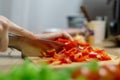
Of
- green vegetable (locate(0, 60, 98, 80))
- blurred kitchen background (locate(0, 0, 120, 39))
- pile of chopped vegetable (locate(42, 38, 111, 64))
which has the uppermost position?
blurred kitchen background (locate(0, 0, 120, 39))

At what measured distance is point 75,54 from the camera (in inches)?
41.4

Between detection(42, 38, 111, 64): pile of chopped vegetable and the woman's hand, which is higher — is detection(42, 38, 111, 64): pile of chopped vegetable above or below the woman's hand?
below

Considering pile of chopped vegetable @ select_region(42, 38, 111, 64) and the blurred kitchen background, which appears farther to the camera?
the blurred kitchen background

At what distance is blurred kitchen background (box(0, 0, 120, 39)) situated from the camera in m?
2.43

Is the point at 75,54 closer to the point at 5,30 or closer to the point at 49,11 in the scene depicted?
the point at 5,30

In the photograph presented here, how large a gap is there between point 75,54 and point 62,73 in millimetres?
677

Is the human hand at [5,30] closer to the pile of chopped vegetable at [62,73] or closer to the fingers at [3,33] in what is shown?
the fingers at [3,33]

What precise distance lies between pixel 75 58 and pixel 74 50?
84mm

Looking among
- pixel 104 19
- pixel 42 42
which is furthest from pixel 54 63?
pixel 104 19

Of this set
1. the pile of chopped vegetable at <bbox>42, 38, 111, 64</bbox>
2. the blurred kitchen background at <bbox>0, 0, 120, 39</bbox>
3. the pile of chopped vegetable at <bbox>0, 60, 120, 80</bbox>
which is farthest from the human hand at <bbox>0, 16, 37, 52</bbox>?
the blurred kitchen background at <bbox>0, 0, 120, 39</bbox>

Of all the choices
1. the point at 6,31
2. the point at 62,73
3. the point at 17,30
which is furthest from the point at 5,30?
the point at 62,73

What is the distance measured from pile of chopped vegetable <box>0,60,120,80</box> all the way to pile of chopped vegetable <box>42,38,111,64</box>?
0.56 metres

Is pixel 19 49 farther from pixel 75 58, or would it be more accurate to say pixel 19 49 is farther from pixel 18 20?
Result: pixel 18 20

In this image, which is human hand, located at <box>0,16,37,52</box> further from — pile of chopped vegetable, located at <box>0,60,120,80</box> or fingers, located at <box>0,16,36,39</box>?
pile of chopped vegetable, located at <box>0,60,120,80</box>
